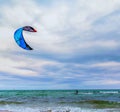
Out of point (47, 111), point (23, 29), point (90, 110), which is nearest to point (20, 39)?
point (23, 29)

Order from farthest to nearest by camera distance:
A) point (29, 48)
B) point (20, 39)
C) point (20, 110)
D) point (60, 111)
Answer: point (20, 110) → point (60, 111) → point (20, 39) → point (29, 48)

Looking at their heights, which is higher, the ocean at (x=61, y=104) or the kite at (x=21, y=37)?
the kite at (x=21, y=37)

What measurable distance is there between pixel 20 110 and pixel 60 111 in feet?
10.5

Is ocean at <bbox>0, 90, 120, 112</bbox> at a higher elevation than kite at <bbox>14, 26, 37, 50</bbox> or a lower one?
lower

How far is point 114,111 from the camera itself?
769 inches

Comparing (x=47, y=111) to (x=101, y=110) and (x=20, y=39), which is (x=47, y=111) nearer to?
(x=101, y=110)

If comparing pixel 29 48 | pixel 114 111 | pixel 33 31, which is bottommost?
pixel 114 111

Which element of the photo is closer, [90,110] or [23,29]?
[23,29]

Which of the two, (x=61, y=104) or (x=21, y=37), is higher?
(x=21, y=37)

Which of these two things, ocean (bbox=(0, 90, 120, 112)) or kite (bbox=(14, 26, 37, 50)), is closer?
kite (bbox=(14, 26, 37, 50))

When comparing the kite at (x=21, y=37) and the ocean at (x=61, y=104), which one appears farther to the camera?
the ocean at (x=61, y=104)

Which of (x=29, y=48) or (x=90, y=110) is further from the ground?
(x=29, y=48)

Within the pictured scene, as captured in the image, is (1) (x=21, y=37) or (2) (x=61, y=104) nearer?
(1) (x=21, y=37)

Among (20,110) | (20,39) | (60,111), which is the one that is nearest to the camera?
(20,39)
